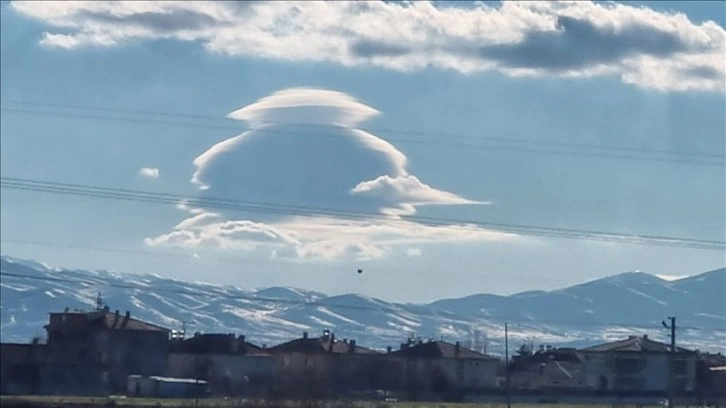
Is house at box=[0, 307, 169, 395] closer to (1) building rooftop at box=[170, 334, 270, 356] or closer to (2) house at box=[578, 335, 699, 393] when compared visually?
(1) building rooftop at box=[170, 334, 270, 356]

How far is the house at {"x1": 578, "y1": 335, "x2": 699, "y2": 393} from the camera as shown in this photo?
143 metres

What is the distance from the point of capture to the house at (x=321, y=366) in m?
98.6

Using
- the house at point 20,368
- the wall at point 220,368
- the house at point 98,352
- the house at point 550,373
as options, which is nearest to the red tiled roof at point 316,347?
the wall at point 220,368

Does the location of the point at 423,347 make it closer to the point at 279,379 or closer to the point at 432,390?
the point at 432,390

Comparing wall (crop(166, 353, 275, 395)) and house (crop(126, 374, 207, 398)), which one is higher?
wall (crop(166, 353, 275, 395))

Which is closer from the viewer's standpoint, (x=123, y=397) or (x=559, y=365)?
(x=123, y=397)

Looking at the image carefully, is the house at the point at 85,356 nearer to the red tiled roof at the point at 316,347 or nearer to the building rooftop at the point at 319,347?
the red tiled roof at the point at 316,347

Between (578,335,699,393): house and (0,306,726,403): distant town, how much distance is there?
13 centimetres

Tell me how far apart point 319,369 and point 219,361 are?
74.9 ft

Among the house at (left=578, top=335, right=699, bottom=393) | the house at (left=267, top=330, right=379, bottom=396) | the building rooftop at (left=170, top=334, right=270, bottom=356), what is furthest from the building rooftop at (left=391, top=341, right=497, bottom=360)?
the building rooftop at (left=170, top=334, right=270, bottom=356)

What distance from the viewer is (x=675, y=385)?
126 meters

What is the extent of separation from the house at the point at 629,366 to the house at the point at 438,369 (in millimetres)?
9414

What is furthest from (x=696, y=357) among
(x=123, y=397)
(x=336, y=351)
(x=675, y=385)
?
(x=123, y=397)

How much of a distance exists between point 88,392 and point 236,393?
1103 centimetres
